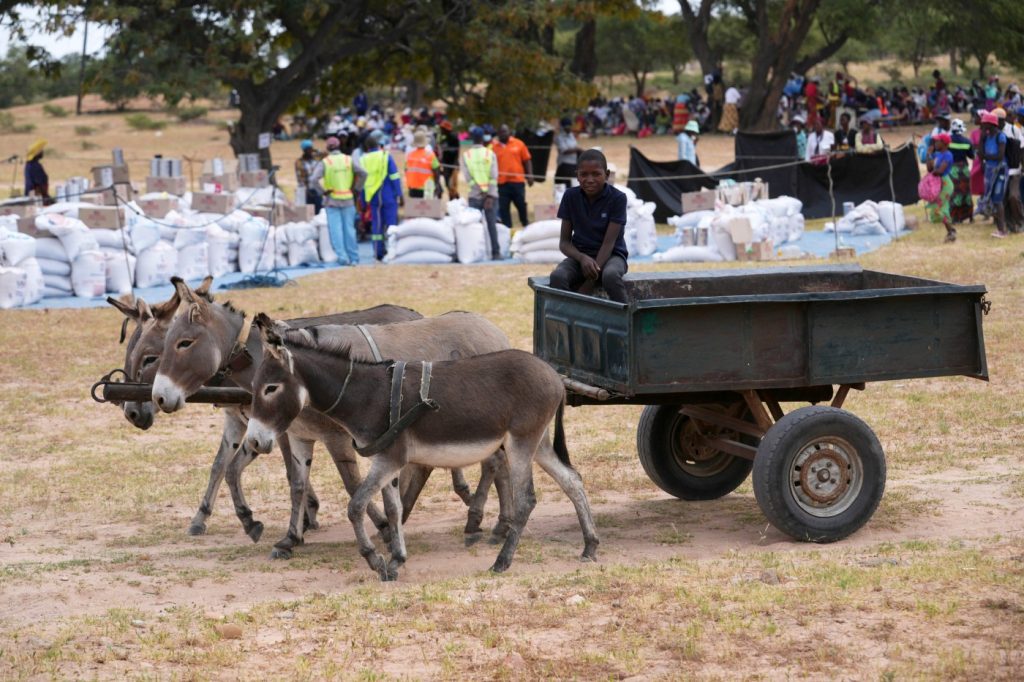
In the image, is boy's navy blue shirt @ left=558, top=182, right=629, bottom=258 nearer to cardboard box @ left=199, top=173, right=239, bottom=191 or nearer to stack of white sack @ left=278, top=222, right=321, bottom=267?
stack of white sack @ left=278, top=222, right=321, bottom=267

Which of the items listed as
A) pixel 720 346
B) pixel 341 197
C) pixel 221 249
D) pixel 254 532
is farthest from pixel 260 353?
pixel 341 197

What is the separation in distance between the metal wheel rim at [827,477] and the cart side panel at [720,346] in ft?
1.34

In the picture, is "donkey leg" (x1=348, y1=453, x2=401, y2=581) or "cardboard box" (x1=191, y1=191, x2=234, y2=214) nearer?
"donkey leg" (x1=348, y1=453, x2=401, y2=581)

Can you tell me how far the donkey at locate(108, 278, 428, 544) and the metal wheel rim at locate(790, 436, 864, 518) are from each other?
2.22 meters

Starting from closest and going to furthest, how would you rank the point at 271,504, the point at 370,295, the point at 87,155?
the point at 271,504, the point at 370,295, the point at 87,155

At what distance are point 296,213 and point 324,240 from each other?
1.99 ft

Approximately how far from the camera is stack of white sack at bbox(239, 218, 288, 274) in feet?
65.9

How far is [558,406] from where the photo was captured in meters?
7.33

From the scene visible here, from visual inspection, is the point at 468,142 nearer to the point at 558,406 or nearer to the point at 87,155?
the point at 87,155

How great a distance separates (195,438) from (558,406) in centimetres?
525

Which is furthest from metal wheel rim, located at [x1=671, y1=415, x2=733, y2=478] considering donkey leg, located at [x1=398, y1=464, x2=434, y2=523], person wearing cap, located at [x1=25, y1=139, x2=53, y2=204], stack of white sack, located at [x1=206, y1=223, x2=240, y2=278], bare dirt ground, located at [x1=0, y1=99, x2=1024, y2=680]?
person wearing cap, located at [x1=25, y1=139, x2=53, y2=204]

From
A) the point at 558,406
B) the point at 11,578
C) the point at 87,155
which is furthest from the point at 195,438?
the point at 87,155

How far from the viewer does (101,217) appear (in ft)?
60.3

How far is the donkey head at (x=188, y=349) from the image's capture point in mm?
7500
